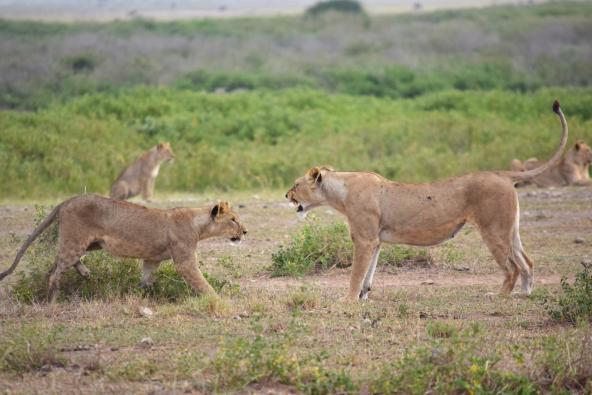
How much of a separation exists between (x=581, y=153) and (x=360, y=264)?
32.5 ft

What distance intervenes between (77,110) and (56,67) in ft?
26.9

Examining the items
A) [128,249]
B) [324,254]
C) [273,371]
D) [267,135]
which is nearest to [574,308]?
[273,371]

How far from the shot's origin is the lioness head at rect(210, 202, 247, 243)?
363 inches

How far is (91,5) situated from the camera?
61.5 m

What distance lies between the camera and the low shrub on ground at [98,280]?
8.87m

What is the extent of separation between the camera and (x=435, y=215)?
904 cm

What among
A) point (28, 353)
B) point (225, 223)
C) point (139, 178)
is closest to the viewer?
point (28, 353)

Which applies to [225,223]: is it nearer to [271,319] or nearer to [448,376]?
[271,319]

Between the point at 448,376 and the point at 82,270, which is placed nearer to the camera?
the point at 448,376

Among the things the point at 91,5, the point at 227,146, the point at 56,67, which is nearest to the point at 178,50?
the point at 56,67

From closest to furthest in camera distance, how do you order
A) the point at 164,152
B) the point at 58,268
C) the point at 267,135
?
the point at 58,268
the point at 164,152
the point at 267,135

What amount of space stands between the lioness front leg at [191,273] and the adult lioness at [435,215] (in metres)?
1.26

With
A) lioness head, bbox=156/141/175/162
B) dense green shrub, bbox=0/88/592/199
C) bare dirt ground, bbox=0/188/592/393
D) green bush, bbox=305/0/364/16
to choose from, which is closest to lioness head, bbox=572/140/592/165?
dense green shrub, bbox=0/88/592/199

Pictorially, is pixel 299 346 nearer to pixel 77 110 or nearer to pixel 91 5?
pixel 77 110
